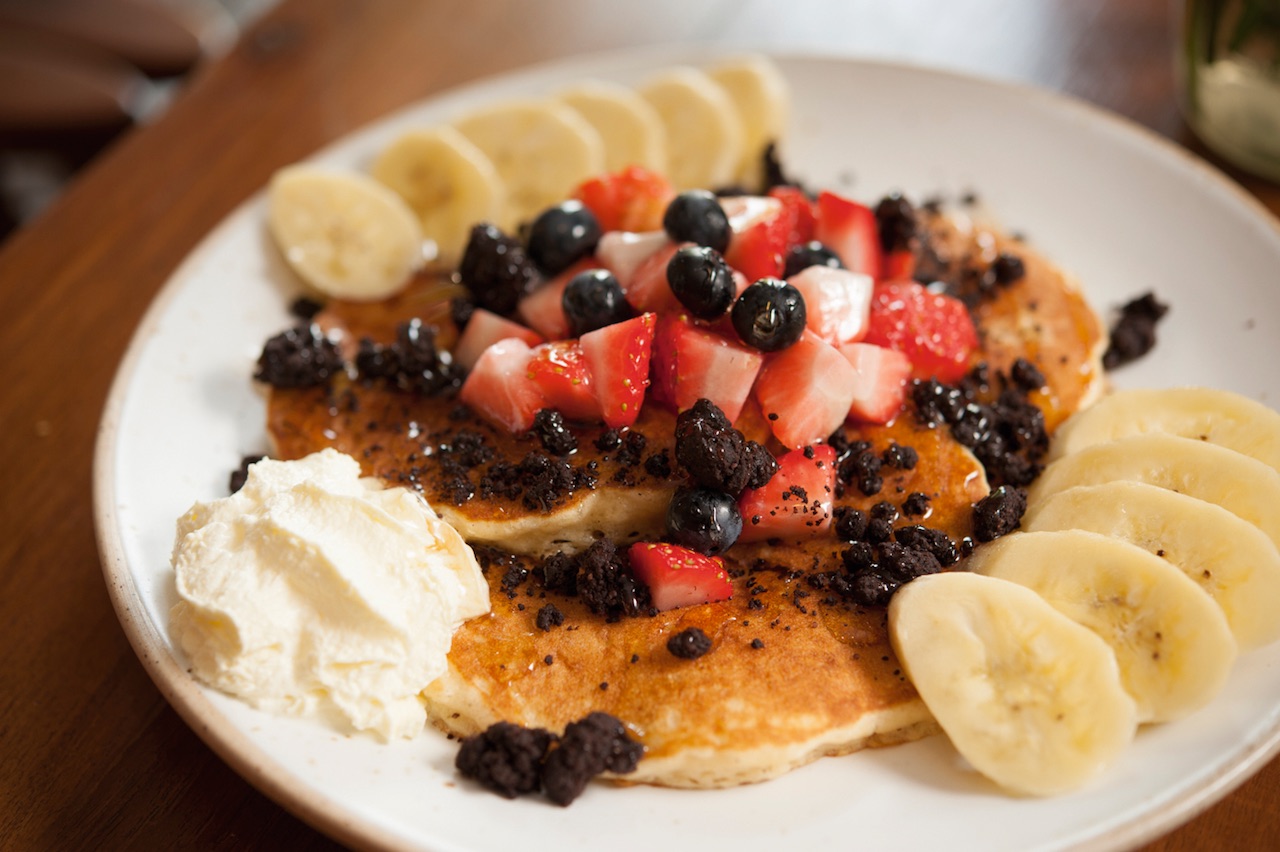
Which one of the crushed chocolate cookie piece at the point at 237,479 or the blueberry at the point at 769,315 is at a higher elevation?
the blueberry at the point at 769,315

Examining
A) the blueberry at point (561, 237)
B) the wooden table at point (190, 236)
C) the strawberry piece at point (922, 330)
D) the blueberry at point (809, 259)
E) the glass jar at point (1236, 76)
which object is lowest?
the wooden table at point (190, 236)

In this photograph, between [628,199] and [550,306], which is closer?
[550,306]

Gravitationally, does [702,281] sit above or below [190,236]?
above

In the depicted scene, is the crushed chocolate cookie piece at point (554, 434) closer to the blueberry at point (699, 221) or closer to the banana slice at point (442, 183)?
the blueberry at point (699, 221)

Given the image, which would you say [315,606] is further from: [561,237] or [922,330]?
[922,330]

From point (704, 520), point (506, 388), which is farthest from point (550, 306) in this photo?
point (704, 520)

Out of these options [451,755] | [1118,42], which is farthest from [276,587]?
[1118,42]

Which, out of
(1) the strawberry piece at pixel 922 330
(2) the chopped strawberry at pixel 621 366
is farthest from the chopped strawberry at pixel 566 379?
(1) the strawberry piece at pixel 922 330

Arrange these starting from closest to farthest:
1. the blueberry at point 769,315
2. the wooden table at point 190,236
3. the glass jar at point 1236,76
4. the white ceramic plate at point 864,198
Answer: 1. the white ceramic plate at point 864,198
2. the wooden table at point 190,236
3. the blueberry at point 769,315
4. the glass jar at point 1236,76
